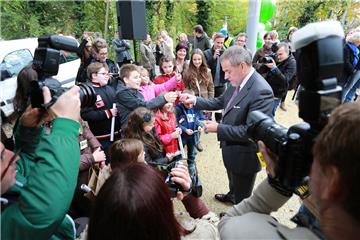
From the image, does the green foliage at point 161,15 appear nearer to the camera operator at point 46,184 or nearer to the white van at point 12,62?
the white van at point 12,62

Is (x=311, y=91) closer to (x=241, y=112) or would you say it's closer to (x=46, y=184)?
(x=46, y=184)

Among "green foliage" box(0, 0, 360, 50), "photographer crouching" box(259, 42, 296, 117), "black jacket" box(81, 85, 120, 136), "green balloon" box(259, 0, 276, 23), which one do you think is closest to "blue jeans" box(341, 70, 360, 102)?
"photographer crouching" box(259, 42, 296, 117)

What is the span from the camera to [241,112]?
230 cm

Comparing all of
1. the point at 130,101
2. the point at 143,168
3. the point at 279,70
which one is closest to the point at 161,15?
the point at 279,70

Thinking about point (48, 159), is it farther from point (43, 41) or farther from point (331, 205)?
point (331, 205)

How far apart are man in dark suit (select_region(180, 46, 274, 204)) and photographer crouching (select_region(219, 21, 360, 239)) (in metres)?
1.07

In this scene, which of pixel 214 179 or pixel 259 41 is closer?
pixel 214 179

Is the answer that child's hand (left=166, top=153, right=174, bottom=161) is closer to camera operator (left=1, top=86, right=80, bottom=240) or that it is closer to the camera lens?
the camera lens

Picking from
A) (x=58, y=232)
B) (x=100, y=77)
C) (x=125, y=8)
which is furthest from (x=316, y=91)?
(x=125, y=8)

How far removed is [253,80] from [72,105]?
160 cm

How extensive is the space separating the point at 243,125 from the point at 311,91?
1416 millimetres

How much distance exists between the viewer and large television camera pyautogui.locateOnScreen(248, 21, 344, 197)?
86 cm

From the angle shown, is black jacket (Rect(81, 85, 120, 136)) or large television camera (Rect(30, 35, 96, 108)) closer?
large television camera (Rect(30, 35, 96, 108))

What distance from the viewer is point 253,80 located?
2.30m
